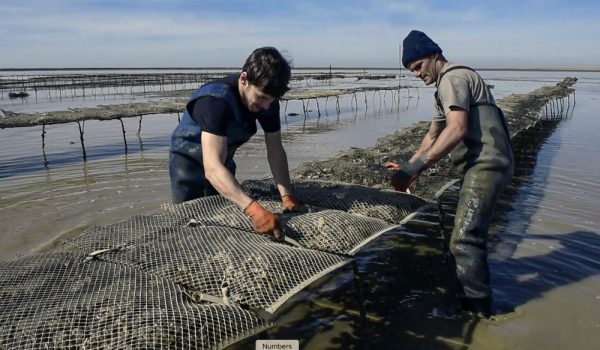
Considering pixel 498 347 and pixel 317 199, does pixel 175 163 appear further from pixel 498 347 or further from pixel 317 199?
pixel 498 347

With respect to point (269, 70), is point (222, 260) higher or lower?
lower

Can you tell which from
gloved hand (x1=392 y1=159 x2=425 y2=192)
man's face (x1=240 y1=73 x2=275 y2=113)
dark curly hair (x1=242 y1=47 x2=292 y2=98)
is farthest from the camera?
gloved hand (x1=392 y1=159 x2=425 y2=192)

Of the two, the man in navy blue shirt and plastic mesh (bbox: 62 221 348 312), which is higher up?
the man in navy blue shirt

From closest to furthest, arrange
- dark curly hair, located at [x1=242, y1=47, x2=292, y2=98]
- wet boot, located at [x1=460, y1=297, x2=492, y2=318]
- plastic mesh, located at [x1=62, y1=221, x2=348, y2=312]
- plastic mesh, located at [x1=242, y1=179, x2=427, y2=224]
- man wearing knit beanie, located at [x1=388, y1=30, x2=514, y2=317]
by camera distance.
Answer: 1. plastic mesh, located at [x1=62, y1=221, x2=348, y2=312]
2. dark curly hair, located at [x1=242, y1=47, x2=292, y2=98]
3. man wearing knit beanie, located at [x1=388, y1=30, x2=514, y2=317]
4. wet boot, located at [x1=460, y1=297, x2=492, y2=318]
5. plastic mesh, located at [x1=242, y1=179, x2=427, y2=224]

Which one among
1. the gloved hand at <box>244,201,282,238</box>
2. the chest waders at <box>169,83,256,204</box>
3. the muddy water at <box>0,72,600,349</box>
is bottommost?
the muddy water at <box>0,72,600,349</box>

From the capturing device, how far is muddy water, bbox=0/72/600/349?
177 inches

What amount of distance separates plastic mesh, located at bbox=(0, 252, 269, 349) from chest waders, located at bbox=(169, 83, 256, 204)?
1.45 m

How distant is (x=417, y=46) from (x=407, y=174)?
116cm

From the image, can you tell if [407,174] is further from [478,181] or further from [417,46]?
[417,46]

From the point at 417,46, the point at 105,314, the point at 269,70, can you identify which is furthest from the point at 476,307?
the point at 105,314

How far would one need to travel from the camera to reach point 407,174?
4215mm

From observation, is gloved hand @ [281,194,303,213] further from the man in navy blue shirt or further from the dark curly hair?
the dark curly hair

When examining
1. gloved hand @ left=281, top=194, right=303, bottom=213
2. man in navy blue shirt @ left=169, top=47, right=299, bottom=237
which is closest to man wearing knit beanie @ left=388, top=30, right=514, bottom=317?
gloved hand @ left=281, top=194, right=303, bottom=213

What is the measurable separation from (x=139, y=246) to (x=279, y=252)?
39.9 inches
